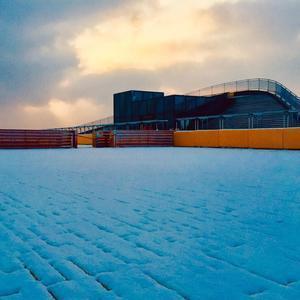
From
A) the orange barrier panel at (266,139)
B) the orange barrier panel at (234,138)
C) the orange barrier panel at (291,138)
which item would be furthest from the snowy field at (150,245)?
the orange barrier panel at (234,138)

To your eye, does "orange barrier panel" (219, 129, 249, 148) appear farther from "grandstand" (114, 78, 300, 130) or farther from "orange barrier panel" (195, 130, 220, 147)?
"grandstand" (114, 78, 300, 130)

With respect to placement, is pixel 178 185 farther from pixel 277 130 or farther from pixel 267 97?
pixel 267 97

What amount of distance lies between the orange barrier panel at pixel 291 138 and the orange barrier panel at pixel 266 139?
0.25 metres

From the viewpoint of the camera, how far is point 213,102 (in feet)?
133

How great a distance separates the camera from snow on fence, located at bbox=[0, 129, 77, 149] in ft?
84.3

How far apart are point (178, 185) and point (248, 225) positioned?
2.92 metres

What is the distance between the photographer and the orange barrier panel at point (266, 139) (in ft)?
67.8

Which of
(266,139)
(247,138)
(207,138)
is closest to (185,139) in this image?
(207,138)

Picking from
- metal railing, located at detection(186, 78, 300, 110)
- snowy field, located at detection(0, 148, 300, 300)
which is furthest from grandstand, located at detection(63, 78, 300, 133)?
snowy field, located at detection(0, 148, 300, 300)

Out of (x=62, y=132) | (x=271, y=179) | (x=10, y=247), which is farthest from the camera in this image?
(x=62, y=132)

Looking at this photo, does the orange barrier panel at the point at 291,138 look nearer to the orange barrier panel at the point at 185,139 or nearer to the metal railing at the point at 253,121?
the metal railing at the point at 253,121

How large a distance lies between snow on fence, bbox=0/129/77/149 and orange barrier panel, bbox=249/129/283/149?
12.8m

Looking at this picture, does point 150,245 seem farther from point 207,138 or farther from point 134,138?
point 134,138

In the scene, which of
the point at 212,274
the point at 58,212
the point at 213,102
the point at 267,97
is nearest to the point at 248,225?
the point at 212,274
